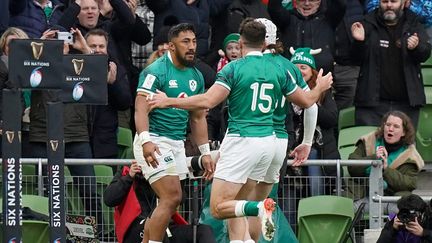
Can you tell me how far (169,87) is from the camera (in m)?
15.4

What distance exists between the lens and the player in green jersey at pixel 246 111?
14.8m

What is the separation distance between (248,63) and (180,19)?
403 centimetres

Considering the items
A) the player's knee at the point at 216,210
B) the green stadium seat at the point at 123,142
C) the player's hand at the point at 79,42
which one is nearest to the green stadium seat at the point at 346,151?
the green stadium seat at the point at 123,142

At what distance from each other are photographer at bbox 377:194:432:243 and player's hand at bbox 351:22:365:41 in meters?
3.27

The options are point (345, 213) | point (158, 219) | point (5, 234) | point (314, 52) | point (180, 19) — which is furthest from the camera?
point (180, 19)

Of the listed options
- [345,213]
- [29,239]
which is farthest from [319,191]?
[29,239]

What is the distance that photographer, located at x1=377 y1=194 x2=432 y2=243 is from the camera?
50.9 ft

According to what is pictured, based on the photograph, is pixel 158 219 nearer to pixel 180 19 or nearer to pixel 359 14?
pixel 180 19

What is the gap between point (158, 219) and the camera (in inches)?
595

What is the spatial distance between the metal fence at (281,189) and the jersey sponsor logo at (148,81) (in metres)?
1.26

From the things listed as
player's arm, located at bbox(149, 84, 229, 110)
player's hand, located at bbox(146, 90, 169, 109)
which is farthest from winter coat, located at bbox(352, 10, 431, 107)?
player's hand, located at bbox(146, 90, 169, 109)

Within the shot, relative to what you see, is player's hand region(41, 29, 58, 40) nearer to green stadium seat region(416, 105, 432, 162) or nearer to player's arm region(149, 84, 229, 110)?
player's arm region(149, 84, 229, 110)

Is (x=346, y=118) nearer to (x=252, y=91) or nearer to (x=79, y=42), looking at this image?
(x=79, y=42)

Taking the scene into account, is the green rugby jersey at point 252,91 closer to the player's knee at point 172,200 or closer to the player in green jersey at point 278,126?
the player in green jersey at point 278,126
